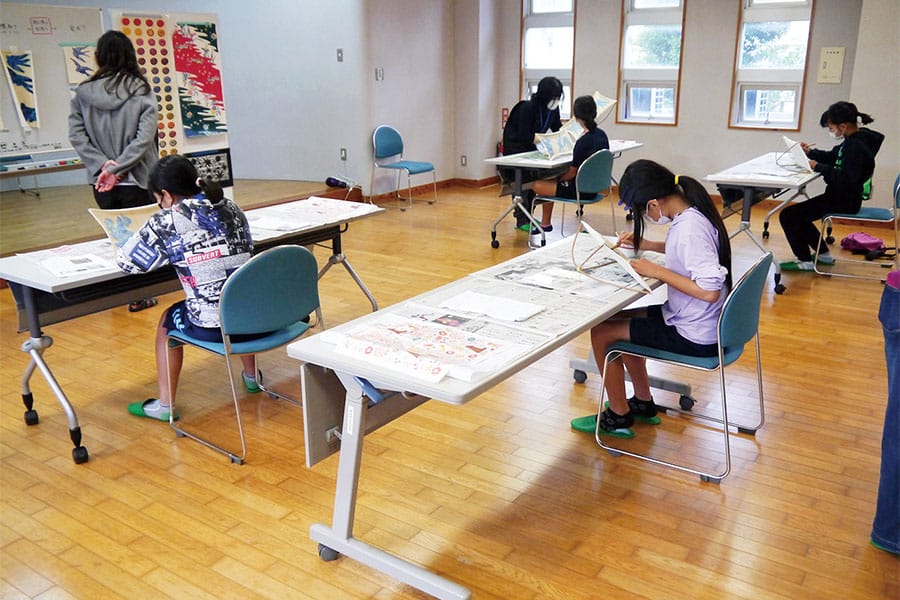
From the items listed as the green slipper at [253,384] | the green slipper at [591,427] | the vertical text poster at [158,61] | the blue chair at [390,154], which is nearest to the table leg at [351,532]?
the green slipper at [591,427]

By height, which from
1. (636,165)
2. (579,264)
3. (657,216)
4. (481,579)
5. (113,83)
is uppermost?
(113,83)

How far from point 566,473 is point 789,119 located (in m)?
5.86

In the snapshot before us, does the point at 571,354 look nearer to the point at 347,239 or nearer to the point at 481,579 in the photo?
the point at 481,579

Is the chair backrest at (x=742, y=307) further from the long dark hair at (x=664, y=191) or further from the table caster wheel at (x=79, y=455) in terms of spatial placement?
the table caster wheel at (x=79, y=455)

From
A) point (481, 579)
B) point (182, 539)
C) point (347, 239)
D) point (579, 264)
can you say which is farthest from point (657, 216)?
point (347, 239)

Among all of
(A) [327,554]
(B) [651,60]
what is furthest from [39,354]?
(B) [651,60]

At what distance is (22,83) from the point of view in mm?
5156

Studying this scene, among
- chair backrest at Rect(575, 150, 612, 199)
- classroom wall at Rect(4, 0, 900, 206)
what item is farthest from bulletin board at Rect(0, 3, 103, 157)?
chair backrest at Rect(575, 150, 612, 199)

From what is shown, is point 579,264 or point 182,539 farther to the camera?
point 579,264

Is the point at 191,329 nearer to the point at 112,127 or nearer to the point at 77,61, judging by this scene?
the point at 112,127

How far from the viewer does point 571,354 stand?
154 inches

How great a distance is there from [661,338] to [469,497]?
885mm

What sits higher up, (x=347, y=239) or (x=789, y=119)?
(x=789, y=119)

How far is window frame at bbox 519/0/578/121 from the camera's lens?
8.24 m
